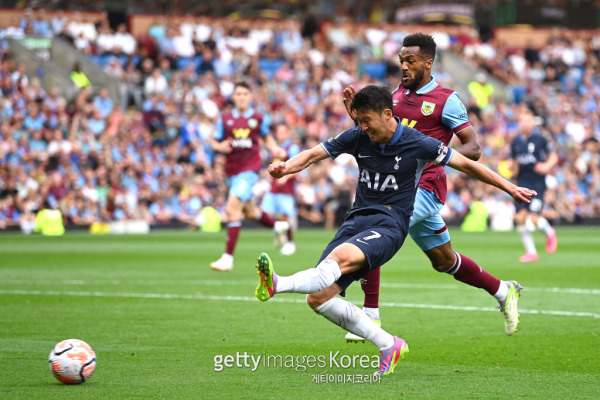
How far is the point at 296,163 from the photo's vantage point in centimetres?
675

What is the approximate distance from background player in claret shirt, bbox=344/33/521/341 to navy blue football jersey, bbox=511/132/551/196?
9.27m

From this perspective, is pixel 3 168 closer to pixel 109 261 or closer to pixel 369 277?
pixel 109 261

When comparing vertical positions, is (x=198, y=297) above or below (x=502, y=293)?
below

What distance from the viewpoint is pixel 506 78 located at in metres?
37.6

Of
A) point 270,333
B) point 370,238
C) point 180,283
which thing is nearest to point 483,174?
point 370,238

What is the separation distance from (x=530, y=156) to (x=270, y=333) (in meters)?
9.93

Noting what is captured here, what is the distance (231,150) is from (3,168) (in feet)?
40.2

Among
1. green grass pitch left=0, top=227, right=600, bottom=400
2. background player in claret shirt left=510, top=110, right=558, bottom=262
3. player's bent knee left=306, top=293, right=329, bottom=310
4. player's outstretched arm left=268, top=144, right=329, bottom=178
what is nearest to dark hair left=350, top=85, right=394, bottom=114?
player's outstretched arm left=268, top=144, right=329, bottom=178

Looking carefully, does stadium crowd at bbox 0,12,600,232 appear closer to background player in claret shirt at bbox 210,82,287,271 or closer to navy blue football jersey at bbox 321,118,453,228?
background player in claret shirt at bbox 210,82,287,271

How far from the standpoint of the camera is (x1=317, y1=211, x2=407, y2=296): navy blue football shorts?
648 centimetres

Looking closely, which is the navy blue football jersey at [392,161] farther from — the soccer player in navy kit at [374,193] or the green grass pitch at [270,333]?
the green grass pitch at [270,333]

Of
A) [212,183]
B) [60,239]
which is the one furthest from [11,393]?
[212,183]

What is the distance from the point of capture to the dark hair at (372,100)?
6568 mm

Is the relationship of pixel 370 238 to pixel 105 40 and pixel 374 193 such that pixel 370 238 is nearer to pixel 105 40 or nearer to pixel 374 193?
pixel 374 193
